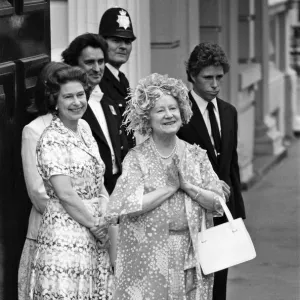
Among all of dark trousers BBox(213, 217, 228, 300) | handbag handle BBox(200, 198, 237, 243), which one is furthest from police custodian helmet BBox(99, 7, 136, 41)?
handbag handle BBox(200, 198, 237, 243)

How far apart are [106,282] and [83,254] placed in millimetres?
266

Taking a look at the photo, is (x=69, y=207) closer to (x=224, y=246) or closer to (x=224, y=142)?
(x=224, y=246)

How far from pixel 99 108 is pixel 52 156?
3.79 feet

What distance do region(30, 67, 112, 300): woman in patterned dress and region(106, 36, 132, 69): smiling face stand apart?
1.37m

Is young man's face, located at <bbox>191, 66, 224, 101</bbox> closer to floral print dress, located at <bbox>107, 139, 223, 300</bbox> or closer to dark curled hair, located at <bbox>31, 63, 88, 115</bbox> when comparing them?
floral print dress, located at <bbox>107, 139, 223, 300</bbox>

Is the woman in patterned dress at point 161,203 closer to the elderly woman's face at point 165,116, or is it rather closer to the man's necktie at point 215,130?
the elderly woman's face at point 165,116

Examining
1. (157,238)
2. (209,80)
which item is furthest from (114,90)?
(157,238)

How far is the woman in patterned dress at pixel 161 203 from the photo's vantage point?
541 centimetres

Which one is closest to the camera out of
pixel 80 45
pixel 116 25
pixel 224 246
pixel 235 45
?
pixel 224 246

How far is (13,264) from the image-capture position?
5.88 m

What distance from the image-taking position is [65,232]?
525cm

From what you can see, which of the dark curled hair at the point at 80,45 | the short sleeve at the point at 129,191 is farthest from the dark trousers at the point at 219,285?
the dark curled hair at the point at 80,45

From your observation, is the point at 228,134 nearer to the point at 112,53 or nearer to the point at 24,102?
the point at 112,53

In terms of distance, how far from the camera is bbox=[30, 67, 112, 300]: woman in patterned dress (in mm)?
5219
